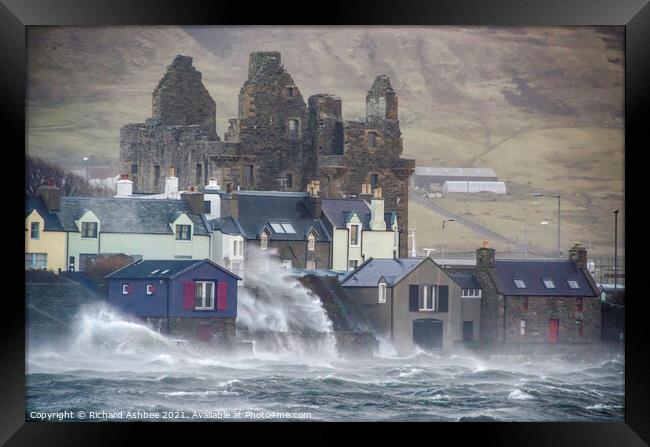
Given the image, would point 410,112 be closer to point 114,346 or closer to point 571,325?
point 571,325

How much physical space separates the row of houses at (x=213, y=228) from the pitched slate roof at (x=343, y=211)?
0.01 m

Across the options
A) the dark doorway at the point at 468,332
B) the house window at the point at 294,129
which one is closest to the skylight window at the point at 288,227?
the house window at the point at 294,129

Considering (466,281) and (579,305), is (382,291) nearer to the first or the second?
(466,281)

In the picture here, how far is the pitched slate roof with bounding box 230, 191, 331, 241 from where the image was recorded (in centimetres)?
1558

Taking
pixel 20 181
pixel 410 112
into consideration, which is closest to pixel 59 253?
pixel 20 181

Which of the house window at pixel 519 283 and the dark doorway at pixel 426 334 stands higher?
the house window at pixel 519 283

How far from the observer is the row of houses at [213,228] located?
49.3 ft

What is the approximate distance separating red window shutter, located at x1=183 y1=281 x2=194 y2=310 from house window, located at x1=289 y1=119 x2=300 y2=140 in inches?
77.8

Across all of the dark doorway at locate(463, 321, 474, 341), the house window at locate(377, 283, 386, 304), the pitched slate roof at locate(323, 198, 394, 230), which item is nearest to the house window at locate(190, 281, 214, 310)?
the pitched slate roof at locate(323, 198, 394, 230)

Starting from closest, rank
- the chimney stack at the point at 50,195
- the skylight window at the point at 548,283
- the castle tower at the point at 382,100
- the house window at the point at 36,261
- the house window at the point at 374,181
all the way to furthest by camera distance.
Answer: the house window at the point at 36,261, the chimney stack at the point at 50,195, the castle tower at the point at 382,100, the skylight window at the point at 548,283, the house window at the point at 374,181

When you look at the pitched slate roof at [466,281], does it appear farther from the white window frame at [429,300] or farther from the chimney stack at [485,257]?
the white window frame at [429,300]

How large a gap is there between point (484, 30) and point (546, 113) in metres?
1.08

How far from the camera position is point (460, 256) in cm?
1550
